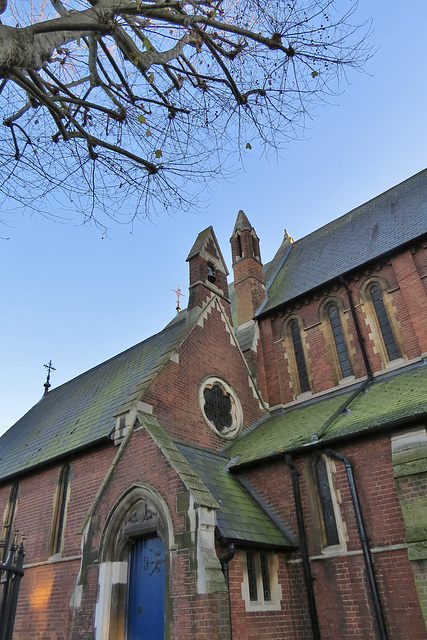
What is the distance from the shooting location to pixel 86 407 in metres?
16.2

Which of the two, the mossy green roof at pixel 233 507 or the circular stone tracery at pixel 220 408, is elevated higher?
the circular stone tracery at pixel 220 408

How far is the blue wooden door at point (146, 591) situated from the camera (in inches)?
344

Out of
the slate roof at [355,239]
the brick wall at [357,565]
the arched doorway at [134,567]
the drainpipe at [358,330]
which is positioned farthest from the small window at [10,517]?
the drainpipe at [358,330]

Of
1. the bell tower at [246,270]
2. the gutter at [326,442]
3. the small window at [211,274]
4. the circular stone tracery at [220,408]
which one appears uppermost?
the bell tower at [246,270]

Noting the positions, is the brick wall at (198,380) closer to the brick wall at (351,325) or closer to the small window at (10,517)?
the brick wall at (351,325)

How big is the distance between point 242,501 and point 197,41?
30.4ft

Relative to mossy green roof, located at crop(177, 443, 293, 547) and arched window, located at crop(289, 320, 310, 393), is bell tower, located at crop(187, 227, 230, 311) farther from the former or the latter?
mossy green roof, located at crop(177, 443, 293, 547)

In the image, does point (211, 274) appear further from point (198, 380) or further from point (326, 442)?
point (326, 442)

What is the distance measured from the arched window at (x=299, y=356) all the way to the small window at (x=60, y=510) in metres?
8.16

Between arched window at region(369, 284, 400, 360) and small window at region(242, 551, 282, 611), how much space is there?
7.39 metres

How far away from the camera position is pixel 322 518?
33.1ft

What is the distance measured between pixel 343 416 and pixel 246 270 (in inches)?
388

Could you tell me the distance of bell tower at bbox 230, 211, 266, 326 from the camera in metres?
19.0

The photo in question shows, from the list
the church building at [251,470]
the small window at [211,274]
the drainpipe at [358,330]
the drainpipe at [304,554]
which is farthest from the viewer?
the small window at [211,274]
